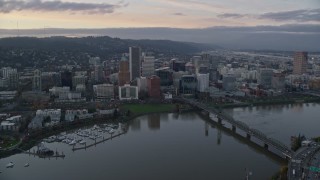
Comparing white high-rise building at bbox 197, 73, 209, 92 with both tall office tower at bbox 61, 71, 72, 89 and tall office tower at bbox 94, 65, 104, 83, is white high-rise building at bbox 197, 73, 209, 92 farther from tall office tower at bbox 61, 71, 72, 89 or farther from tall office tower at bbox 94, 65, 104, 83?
tall office tower at bbox 61, 71, 72, 89

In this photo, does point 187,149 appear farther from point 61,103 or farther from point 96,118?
point 61,103

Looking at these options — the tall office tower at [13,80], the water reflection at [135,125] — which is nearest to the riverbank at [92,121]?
the water reflection at [135,125]

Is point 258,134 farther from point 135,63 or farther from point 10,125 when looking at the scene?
point 135,63

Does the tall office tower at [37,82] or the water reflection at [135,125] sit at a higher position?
the tall office tower at [37,82]

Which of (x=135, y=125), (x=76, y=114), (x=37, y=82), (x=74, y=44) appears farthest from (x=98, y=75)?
(x=74, y=44)

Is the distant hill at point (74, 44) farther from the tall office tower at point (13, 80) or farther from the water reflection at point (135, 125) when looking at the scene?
the water reflection at point (135, 125)

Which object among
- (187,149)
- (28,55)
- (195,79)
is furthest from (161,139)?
(28,55)
